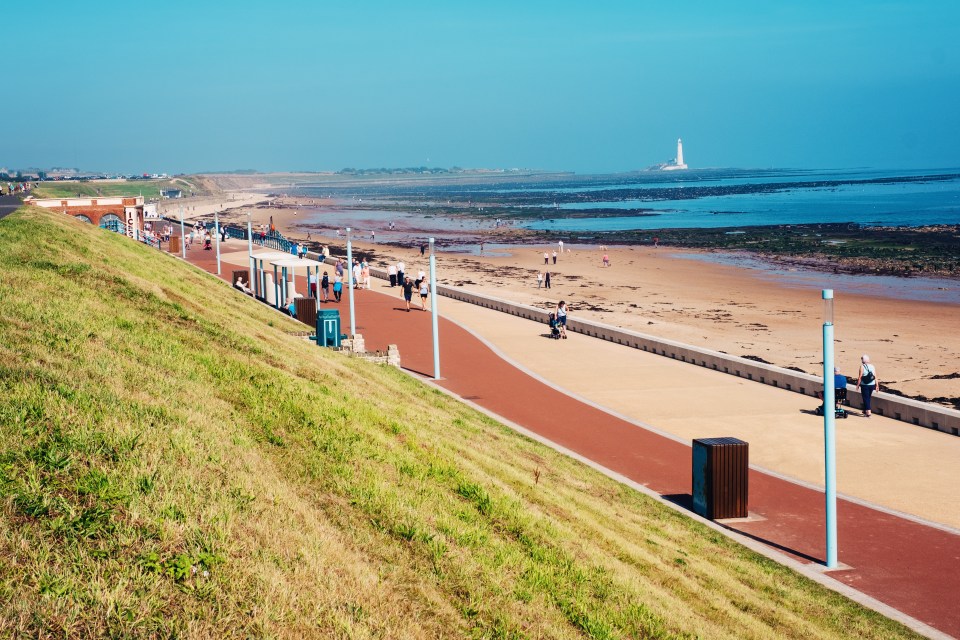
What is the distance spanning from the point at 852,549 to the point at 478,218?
102410 mm

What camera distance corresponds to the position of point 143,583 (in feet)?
19.1

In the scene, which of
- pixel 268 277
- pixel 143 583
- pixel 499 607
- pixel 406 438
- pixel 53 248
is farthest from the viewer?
pixel 268 277

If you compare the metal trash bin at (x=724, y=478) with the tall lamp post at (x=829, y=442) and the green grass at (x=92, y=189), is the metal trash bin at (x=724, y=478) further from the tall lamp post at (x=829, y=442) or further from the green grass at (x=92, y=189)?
the green grass at (x=92, y=189)

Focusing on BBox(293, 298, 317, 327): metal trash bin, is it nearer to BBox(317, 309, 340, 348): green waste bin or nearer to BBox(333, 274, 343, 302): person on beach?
BBox(317, 309, 340, 348): green waste bin

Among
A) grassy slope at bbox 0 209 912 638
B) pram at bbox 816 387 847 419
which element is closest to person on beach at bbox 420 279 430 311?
pram at bbox 816 387 847 419

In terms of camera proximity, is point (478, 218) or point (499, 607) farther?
point (478, 218)

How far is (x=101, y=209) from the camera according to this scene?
151ft

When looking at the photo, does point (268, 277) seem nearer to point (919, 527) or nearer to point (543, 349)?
point (543, 349)

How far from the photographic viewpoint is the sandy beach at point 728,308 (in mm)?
28016

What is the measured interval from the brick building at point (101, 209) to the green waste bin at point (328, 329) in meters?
23.5

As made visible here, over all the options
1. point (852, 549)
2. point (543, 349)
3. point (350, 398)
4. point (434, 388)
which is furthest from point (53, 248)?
point (852, 549)

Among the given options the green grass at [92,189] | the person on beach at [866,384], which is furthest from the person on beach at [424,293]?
the green grass at [92,189]

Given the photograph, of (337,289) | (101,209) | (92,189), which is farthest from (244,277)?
(92,189)

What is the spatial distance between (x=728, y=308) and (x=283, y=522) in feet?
114
